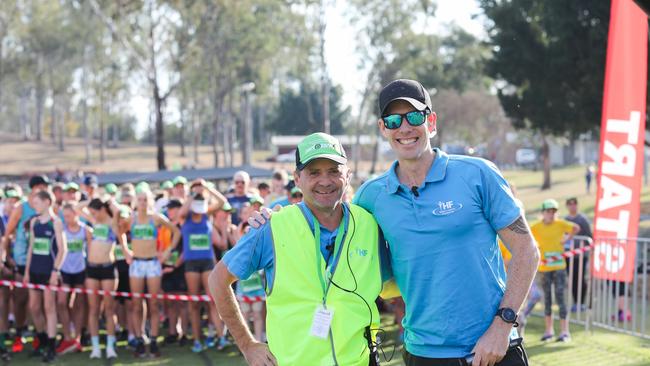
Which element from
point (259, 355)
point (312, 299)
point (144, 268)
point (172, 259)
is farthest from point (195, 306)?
point (312, 299)

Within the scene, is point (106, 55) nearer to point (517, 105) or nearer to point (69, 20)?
point (69, 20)

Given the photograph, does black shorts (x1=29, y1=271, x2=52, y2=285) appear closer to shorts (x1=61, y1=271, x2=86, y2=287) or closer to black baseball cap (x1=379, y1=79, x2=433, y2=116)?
shorts (x1=61, y1=271, x2=86, y2=287)

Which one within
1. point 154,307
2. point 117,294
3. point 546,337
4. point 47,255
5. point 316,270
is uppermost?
point 316,270

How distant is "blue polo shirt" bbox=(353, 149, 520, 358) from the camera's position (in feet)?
11.7

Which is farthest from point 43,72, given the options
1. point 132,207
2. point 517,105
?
point 132,207

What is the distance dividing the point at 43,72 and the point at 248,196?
6356cm

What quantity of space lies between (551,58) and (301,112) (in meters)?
59.6

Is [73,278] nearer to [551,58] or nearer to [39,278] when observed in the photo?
[39,278]

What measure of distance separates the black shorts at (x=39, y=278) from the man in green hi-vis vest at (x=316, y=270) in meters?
7.36

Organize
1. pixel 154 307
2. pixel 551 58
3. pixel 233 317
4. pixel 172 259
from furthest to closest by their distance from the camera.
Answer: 1. pixel 551 58
2. pixel 172 259
3. pixel 154 307
4. pixel 233 317

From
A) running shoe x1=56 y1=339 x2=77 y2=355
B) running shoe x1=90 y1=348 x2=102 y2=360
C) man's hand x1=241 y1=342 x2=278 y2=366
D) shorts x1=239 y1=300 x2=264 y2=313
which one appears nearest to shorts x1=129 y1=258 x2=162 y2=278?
running shoe x1=90 y1=348 x2=102 y2=360

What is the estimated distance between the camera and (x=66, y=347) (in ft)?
35.2

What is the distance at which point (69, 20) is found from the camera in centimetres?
6184

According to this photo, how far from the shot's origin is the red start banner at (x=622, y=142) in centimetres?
1038
